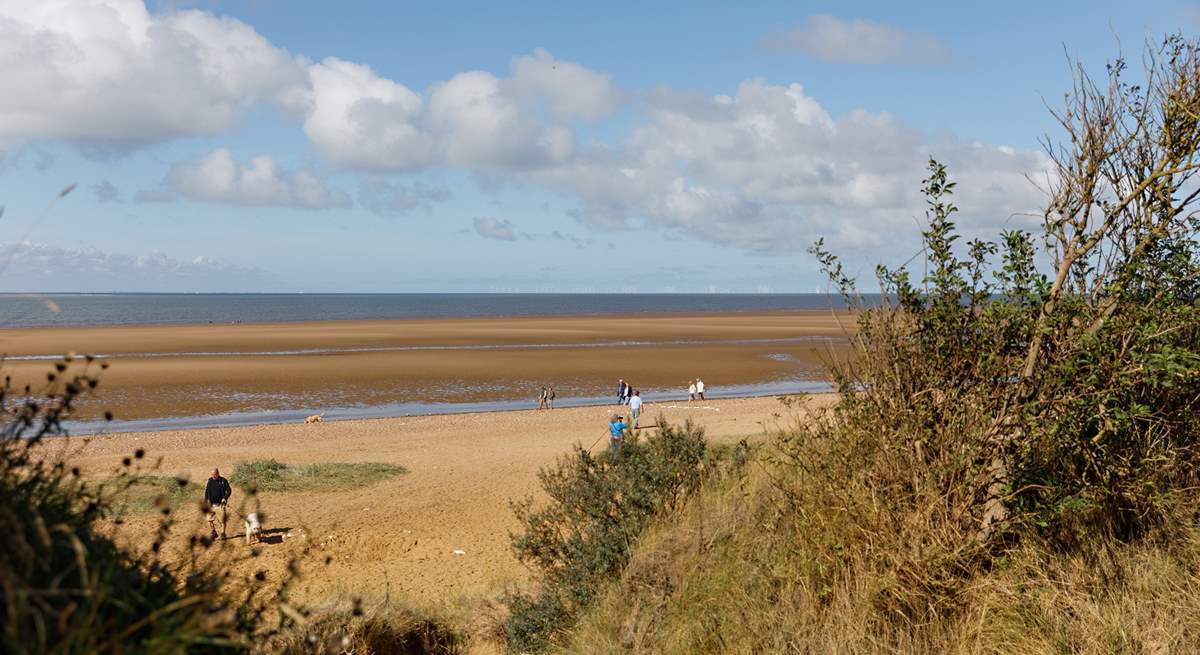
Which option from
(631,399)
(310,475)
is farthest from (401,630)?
(631,399)

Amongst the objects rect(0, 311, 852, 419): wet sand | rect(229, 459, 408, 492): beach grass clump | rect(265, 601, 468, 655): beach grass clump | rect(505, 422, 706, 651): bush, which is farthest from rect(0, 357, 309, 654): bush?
rect(0, 311, 852, 419): wet sand

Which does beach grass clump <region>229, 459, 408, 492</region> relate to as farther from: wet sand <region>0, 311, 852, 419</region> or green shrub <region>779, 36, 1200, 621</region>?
green shrub <region>779, 36, 1200, 621</region>

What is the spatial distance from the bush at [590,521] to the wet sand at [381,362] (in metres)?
13.3

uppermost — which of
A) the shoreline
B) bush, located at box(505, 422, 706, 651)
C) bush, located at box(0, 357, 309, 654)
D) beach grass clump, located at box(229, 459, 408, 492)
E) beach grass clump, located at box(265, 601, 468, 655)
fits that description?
bush, located at box(0, 357, 309, 654)

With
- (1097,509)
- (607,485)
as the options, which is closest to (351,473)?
(607,485)

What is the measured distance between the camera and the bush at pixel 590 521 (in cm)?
870

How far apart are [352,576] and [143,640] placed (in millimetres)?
10975

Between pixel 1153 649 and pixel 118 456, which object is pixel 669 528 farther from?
pixel 118 456

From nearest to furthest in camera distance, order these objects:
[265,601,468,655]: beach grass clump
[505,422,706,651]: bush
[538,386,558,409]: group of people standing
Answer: [505,422,706,651]: bush → [265,601,468,655]: beach grass clump → [538,386,558,409]: group of people standing

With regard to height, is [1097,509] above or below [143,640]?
below

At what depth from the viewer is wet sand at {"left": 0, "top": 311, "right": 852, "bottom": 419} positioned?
1556 inches

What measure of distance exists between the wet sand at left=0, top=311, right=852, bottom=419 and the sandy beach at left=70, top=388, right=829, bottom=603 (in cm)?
627

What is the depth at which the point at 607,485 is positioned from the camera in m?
9.56

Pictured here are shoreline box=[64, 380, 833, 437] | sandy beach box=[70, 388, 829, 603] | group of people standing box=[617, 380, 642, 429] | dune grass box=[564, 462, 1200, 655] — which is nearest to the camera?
dune grass box=[564, 462, 1200, 655]
